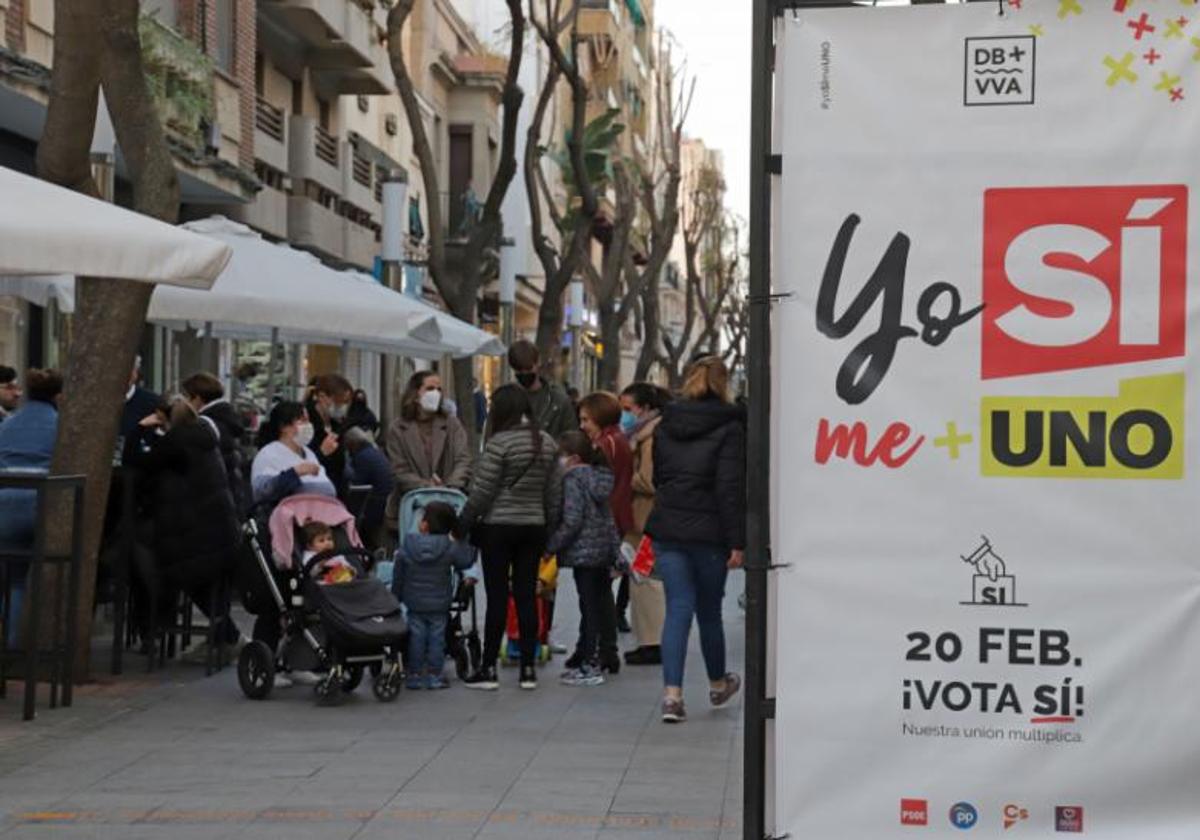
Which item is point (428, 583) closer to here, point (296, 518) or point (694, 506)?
point (296, 518)

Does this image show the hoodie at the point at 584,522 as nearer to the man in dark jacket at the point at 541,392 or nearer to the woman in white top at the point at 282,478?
the woman in white top at the point at 282,478

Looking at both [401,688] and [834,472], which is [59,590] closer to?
[401,688]

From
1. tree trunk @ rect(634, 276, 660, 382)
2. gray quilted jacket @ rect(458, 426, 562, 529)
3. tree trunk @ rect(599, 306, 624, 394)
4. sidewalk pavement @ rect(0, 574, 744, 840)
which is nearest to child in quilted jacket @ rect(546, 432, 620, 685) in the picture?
gray quilted jacket @ rect(458, 426, 562, 529)

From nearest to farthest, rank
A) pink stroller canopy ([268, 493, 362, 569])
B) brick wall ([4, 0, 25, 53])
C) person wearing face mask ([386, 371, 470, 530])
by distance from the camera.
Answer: pink stroller canopy ([268, 493, 362, 569])
person wearing face mask ([386, 371, 470, 530])
brick wall ([4, 0, 25, 53])

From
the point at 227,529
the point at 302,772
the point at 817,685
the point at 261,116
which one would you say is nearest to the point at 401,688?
the point at 227,529

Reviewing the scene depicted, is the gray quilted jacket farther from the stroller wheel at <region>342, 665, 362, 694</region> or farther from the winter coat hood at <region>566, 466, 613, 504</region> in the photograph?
the stroller wheel at <region>342, 665, 362, 694</region>

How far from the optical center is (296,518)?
12.9m

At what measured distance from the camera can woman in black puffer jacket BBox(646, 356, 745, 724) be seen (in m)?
11.7

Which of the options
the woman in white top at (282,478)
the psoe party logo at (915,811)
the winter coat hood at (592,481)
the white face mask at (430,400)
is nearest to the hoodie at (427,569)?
the woman in white top at (282,478)

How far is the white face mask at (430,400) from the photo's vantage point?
15305mm

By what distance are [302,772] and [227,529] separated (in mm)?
3522

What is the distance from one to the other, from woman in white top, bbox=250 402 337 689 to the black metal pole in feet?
→ 23.5

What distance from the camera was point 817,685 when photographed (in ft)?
19.3

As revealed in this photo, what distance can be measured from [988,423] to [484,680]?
308 inches
